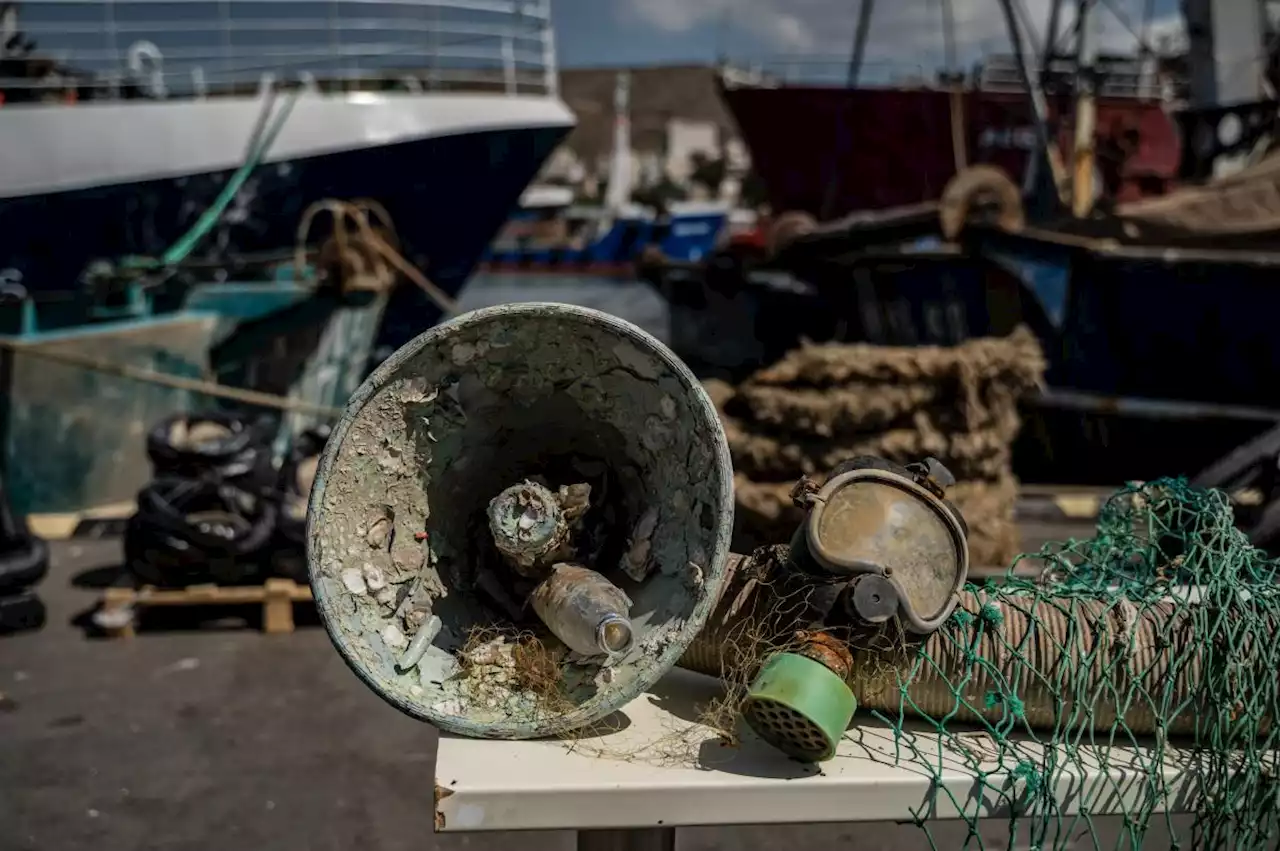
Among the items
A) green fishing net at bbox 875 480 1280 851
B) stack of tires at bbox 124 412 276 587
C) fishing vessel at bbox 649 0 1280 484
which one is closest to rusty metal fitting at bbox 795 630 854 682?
green fishing net at bbox 875 480 1280 851

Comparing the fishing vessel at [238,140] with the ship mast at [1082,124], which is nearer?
the fishing vessel at [238,140]

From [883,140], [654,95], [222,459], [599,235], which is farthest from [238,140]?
[654,95]

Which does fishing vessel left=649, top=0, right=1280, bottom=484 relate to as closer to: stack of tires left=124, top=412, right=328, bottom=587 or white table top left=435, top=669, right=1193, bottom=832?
stack of tires left=124, top=412, right=328, bottom=587

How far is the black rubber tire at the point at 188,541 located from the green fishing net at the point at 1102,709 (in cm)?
402

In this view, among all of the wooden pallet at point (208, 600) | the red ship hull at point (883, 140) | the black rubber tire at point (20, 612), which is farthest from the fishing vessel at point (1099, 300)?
the black rubber tire at point (20, 612)

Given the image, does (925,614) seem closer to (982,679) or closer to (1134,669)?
(982,679)

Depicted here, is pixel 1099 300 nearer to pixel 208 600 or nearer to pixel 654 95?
pixel 208 600

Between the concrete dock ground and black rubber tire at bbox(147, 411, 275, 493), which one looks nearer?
the concrete dock ground

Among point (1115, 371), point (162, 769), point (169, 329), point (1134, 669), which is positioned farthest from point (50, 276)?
point (1134, 669)

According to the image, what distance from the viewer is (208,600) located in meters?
5.29

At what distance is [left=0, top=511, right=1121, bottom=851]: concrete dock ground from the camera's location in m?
3.59

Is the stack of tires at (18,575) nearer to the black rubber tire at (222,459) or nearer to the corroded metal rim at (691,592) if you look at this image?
the black rubber tire at (222,459)

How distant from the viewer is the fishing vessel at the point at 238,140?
811 cm

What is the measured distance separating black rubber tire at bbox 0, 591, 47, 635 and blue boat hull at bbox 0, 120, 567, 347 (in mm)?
3607
